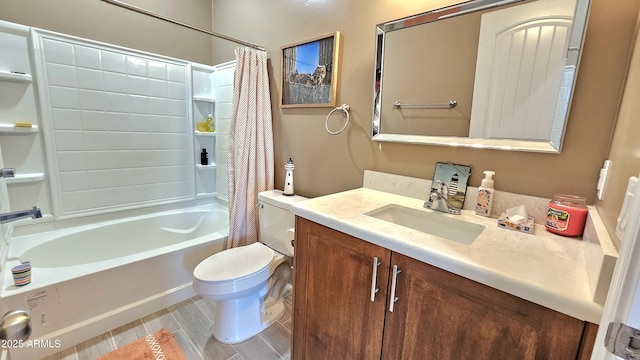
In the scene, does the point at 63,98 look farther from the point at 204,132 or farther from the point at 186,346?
the point at 186,346

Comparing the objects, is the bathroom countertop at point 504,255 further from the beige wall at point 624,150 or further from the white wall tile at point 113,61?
the white wall tile at point 113,61

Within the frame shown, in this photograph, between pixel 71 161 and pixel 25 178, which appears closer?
pixel 25 178

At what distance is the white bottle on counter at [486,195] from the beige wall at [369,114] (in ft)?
0.21

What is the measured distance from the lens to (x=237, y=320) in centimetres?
161

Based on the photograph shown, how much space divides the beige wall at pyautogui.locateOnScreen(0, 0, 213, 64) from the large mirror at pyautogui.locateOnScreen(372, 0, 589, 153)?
1970 millimetres

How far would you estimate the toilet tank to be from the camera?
5.90 ft

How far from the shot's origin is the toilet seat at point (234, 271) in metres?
1.45

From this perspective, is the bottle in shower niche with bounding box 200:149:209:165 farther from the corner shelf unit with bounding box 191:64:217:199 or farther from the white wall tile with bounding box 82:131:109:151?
the white wall tile with bounding box 82:131:109:151

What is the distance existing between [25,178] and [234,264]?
5.21 feet

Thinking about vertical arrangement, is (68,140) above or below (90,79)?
below

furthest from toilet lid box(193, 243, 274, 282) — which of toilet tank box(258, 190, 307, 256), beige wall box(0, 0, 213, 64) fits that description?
beige wall box(0, 0, 213, 64)

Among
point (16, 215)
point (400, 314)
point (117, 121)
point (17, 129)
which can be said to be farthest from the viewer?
point (117, 121)

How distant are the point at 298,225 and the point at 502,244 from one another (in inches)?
29.8

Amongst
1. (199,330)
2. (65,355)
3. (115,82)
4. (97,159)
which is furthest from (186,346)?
(115,82)
